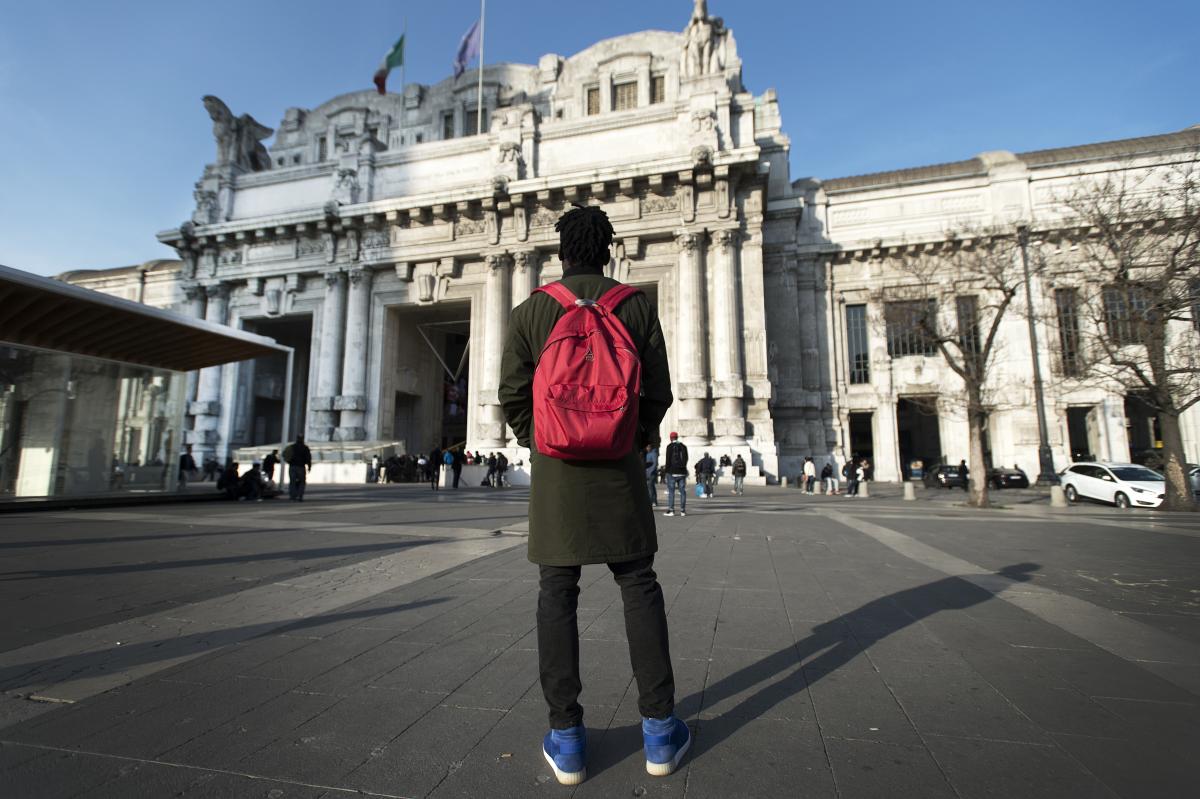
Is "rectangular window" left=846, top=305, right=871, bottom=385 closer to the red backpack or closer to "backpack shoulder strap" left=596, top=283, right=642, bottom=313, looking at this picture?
"backpack shoulder strap" left=596, top=283, right=642, bottom=313

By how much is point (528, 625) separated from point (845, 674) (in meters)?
1.73

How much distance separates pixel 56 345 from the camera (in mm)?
10547

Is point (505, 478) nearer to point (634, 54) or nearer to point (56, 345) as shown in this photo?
point (56, 345)

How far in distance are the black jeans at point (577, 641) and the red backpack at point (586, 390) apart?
41 centimetres

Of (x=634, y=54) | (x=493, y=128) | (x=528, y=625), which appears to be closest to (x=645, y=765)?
(x=528, y=625)

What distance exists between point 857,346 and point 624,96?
18973mm

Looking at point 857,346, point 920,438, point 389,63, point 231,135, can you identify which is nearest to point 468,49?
point 389,63

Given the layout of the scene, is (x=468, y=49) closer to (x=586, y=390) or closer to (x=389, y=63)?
(x=389, y=63)

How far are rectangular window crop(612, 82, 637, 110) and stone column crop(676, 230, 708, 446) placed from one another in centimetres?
1137

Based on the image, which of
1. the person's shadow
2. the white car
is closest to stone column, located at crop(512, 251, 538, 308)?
the white car

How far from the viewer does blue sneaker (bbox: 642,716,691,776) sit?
5.76 ft

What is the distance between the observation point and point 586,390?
187 cm

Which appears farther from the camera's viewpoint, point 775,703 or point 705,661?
point 705,661

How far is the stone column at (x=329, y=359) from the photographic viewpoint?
1115 inches
